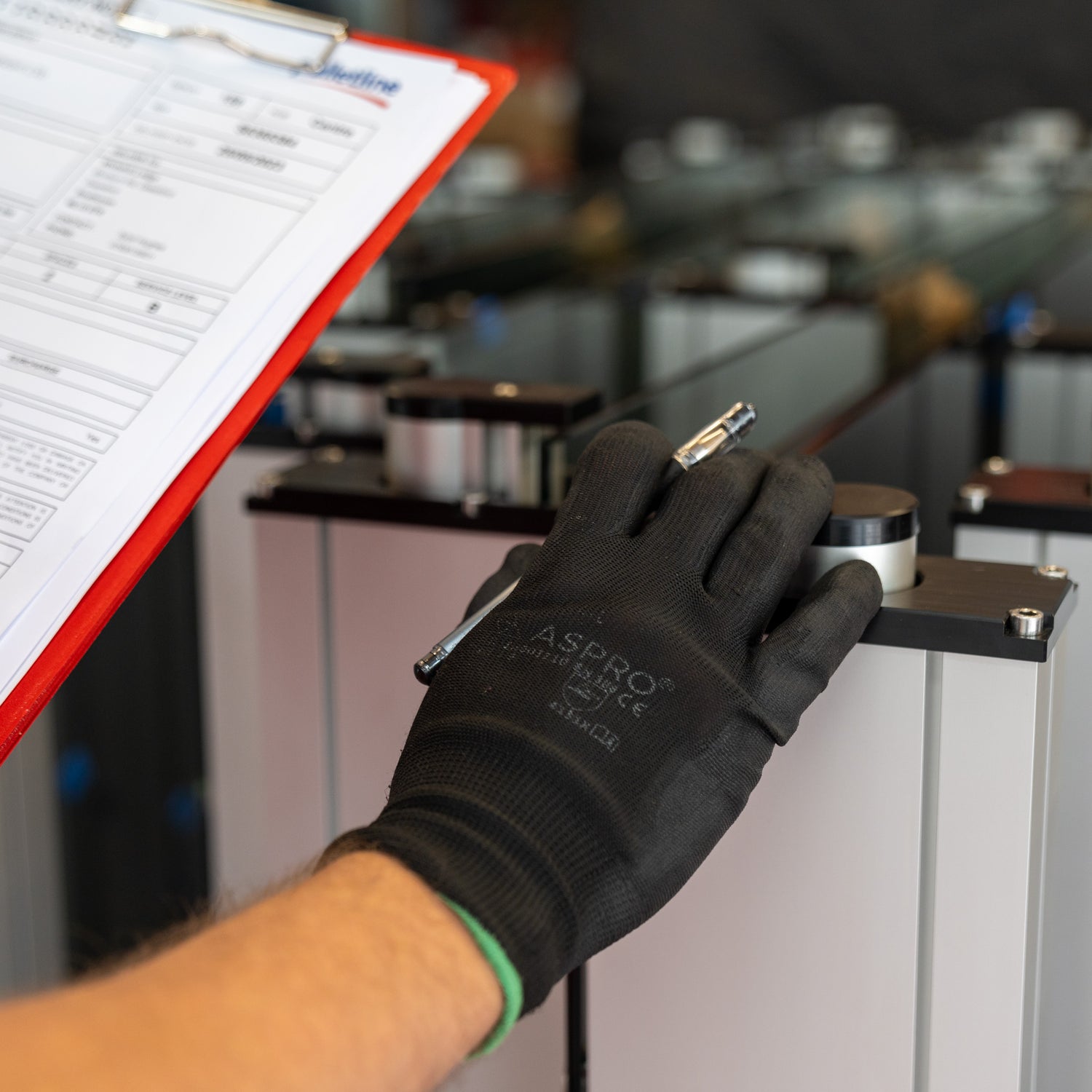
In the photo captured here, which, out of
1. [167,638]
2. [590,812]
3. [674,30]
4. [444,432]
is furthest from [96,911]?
[674,30]

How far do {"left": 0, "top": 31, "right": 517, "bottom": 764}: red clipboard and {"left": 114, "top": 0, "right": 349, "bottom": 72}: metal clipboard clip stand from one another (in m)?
0.09

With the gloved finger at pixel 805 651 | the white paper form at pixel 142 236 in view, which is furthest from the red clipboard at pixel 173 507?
the gloved finger at pixel 805 651

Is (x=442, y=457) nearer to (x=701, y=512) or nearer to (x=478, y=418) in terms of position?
(x=478, y=418)

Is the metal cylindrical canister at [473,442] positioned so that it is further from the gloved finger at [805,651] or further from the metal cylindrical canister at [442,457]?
the gloved finger at [805,651]

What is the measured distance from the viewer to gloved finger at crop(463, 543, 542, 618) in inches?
21.2

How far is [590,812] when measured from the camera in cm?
44

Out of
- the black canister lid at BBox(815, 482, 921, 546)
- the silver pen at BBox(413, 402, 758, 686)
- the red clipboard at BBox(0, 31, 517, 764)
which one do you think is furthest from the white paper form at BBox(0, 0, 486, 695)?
the black canister lid at BBox(815, 482, 921, 546)

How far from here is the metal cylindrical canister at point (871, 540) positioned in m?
0.54

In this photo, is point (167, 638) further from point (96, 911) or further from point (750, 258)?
point (750, 258)

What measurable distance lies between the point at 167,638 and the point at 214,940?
774mm

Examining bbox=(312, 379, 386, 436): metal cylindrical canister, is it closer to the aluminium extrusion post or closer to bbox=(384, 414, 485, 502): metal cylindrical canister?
bbox=(384, 414, 485, 502): metal cylindrical canister

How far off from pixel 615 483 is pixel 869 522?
11 cm

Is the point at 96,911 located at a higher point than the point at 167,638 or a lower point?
lower

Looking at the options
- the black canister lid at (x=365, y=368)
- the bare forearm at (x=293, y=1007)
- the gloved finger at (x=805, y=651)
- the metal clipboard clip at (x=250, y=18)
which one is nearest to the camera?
the bare forearm at (x=293, y=1007)
